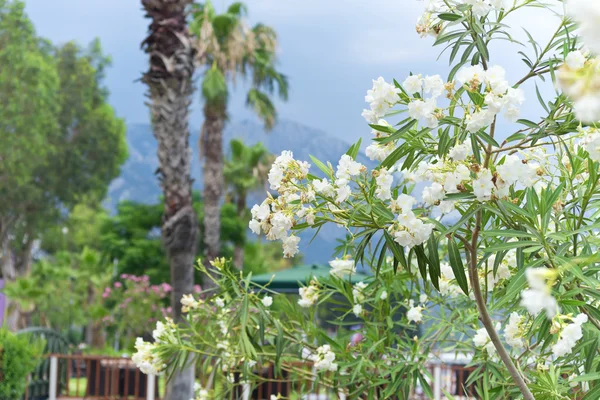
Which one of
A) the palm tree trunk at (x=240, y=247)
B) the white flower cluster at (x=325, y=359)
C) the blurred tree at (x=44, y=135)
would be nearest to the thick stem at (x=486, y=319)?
the white flower cluster at (x=325, y=359)

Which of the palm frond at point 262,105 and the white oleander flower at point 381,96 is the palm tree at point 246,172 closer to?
the palm frond at point 262,105

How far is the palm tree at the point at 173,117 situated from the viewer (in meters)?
7.96

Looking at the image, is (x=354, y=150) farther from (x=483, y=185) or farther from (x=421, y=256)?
(x=483, y=185)

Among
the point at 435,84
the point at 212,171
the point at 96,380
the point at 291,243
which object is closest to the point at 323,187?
the point at 291,243

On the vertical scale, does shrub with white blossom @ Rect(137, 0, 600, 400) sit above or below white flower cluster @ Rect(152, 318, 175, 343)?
above

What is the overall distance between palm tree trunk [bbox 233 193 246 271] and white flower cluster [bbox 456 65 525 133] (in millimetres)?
18277

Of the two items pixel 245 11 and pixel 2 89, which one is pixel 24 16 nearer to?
pixel 2 89

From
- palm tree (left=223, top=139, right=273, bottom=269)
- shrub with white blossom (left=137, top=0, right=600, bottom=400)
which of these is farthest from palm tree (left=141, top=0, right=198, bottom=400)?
palm tree (left=223, top=139, right=273, bottom=269)

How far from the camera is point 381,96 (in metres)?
2.08

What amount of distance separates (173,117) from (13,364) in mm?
3237

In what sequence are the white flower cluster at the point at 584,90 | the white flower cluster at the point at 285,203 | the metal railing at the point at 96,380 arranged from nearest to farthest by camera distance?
the white flower cluster at the point at 584,90
the white flower cluster at the point at 285,203
the metal railing at the point at 96,380

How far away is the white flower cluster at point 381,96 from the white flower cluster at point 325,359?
1514 millimetres

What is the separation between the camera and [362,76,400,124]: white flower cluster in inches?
81.4

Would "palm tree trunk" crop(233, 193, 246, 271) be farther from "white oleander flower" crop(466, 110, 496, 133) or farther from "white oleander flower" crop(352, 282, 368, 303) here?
"white oleander flower" crop(466, 110, 496, 133)
